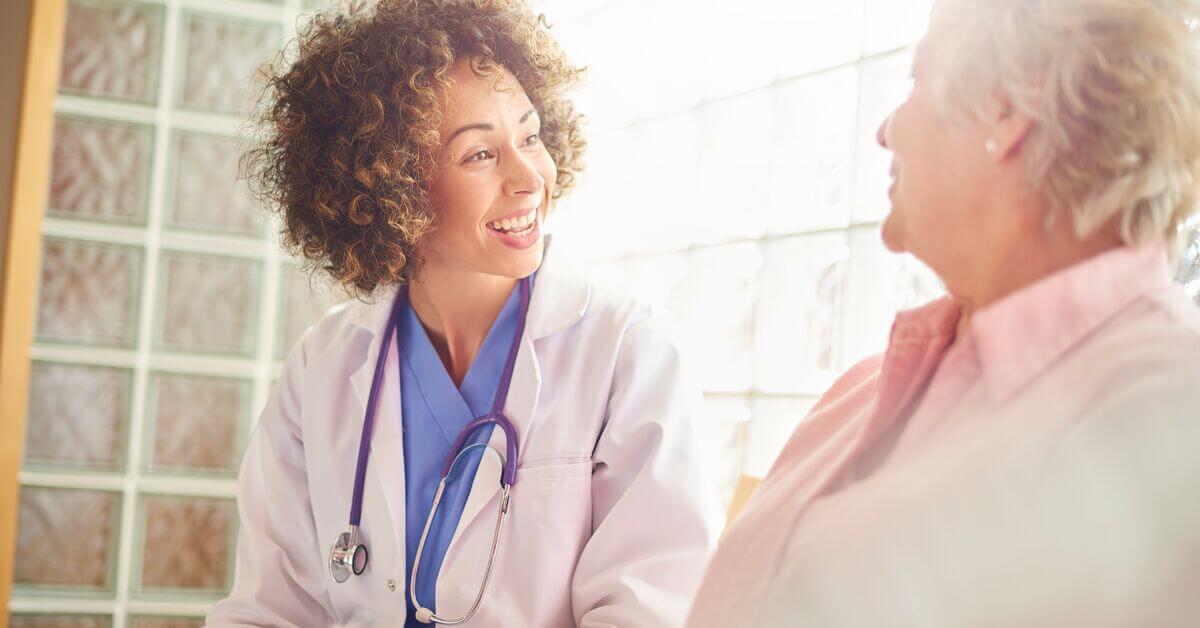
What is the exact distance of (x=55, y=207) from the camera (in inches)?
118

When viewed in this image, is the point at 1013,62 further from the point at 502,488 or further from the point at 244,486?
the point at 244,486

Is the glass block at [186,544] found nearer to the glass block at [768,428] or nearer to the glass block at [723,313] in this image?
the glass block at [723,313]

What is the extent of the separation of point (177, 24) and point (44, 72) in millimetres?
386

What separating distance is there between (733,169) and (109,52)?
187 cm

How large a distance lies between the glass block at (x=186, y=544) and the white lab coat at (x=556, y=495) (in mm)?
1402

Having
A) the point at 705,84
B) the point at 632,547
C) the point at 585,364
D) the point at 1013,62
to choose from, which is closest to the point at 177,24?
the point at 705,84

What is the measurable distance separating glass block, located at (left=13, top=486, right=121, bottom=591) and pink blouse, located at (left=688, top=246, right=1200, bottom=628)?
8.72 ft

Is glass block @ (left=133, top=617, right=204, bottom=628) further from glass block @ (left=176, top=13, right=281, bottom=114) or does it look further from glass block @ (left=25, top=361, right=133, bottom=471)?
glass block @ (left=176, top=13, right=281, bottom=114)

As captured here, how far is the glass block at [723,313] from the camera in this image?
2352 millimetres

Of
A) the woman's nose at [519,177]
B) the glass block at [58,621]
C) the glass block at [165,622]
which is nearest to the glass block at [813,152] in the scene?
the woman's nose at [519,177]

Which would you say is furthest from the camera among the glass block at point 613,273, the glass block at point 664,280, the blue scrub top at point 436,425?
the glass block at point 613,273

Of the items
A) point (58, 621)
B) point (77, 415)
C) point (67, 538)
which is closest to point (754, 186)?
point (77, 415)

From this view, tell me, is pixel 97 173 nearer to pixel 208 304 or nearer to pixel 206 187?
pixel 206 187

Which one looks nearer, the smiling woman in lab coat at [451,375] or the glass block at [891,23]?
the smiling woman in lab coat at [451,375]
